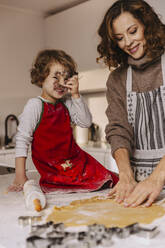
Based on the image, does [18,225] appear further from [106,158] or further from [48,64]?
[106,158]

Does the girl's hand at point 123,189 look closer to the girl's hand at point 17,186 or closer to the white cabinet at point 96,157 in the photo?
the girl's hand at point 17,186

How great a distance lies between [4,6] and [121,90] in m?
2.54

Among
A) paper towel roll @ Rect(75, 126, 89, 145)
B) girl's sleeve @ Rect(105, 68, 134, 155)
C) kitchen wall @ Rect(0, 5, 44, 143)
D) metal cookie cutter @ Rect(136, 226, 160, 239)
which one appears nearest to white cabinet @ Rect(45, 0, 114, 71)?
kitchen wall @ Rect(0, 5, 44, 143)

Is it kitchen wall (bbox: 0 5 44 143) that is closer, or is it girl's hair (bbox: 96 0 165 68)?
girl's hair (bbox: 96 0 165 68)

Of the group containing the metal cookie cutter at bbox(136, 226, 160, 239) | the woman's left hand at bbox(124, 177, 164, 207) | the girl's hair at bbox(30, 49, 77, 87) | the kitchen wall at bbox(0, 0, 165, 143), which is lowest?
the metal cookie cutter at bbox(136, 226, 160, 239)

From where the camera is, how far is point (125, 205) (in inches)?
33.0

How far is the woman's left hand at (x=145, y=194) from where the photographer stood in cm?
84

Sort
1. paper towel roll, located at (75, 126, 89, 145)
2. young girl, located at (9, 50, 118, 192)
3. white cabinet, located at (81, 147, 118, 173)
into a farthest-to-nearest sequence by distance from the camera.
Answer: paper towel roll, located at (75, 126, 89, 145)
white cabinet, located at (81, 147, 118, 173)
young girl, located at (9, 50, 118, 192)

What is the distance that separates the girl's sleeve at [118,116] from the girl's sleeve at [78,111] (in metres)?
0.12

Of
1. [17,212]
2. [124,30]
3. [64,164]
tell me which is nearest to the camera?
[17,212]

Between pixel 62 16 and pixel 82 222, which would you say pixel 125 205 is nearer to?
pixel 82 222

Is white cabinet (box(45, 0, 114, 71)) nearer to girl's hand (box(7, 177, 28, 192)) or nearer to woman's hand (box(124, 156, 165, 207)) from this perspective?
girl's hand (box(7, 177, 28, 192))

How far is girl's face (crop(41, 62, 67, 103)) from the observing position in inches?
50.0

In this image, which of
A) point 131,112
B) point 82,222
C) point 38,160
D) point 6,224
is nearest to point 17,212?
point 6,224
